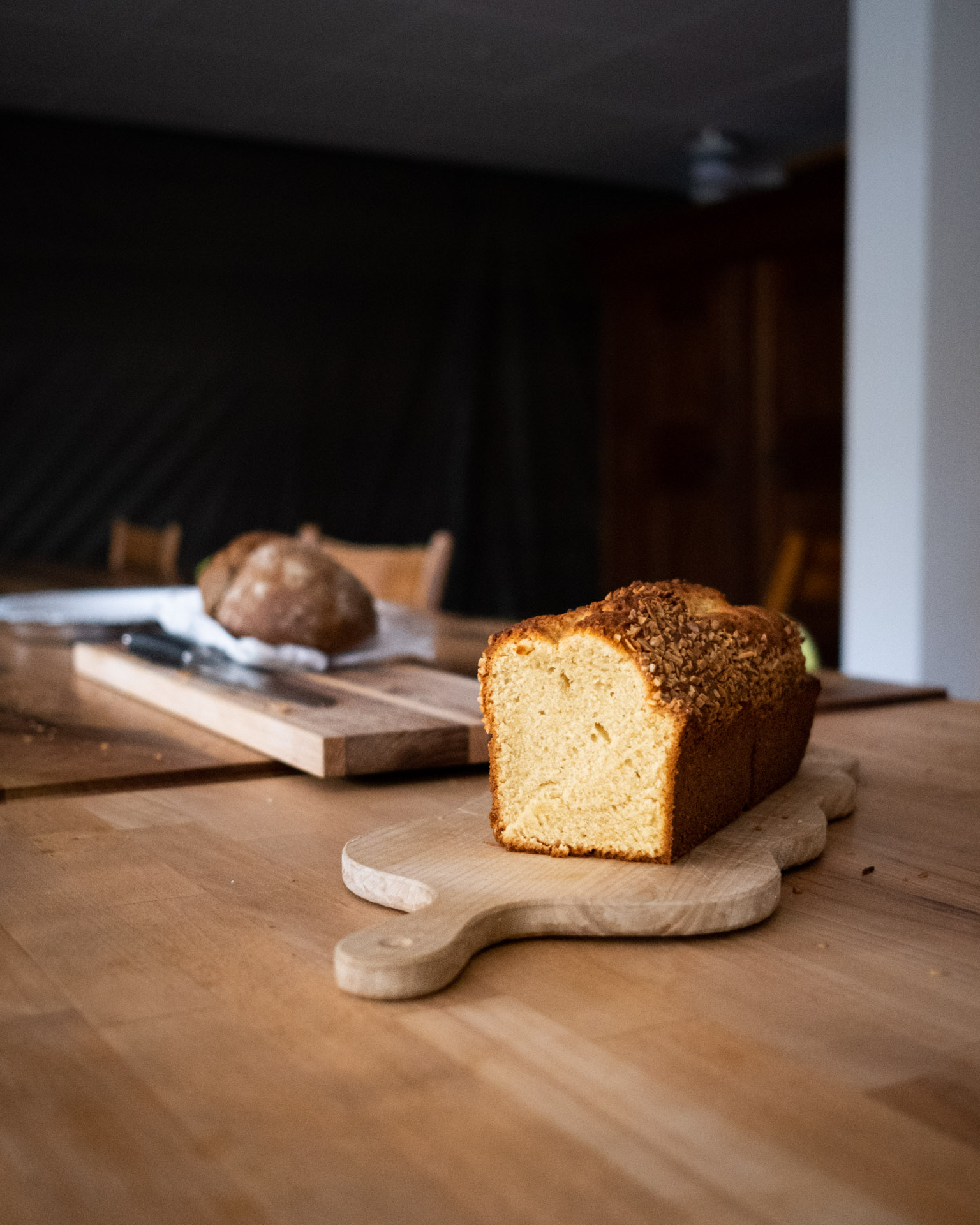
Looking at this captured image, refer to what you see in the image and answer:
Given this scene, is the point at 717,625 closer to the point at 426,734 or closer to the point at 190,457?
the point at 426,734

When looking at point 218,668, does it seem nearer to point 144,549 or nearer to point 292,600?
point 292,600

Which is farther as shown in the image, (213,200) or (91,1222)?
(213,200)

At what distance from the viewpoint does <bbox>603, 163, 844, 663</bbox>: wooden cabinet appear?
4.62m

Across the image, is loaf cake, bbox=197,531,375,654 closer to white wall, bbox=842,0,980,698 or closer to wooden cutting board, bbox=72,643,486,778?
wooden cutting board, bbox=72,643,486,778

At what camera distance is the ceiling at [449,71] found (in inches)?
149

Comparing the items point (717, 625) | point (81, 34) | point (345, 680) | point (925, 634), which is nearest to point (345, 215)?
point (81, 34)

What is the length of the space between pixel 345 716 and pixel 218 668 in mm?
268

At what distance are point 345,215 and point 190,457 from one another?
1.35 metres

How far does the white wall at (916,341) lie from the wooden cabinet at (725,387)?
115 cm

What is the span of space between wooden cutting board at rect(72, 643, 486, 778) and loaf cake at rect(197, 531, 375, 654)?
54mm

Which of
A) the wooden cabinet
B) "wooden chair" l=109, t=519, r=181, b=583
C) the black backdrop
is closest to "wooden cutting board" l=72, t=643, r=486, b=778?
"wooden chair" l=109, t=519, r=181, b=583

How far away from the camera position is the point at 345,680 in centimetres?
127

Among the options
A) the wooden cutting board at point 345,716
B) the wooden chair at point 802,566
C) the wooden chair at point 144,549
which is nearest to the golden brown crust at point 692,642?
the wooden cutting board at point 345,716

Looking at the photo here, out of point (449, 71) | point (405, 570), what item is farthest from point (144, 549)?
point (449, 71)
